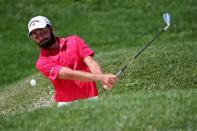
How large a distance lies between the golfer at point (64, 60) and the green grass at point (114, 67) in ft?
1.92

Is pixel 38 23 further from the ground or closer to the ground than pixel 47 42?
further from the ground

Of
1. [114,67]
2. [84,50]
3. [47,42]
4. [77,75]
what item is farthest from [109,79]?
[114,67]

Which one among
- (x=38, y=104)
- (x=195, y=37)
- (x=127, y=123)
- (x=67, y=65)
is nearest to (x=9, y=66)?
(x=195, y=37)

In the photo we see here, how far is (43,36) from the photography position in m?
15.5

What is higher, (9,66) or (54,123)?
(54,123)

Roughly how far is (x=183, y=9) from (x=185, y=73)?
125ft

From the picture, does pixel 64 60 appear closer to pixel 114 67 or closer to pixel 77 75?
pixel 77 75

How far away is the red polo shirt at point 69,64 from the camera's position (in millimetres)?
15883

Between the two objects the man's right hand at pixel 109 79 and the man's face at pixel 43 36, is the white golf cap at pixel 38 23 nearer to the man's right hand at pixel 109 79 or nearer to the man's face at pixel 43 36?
the man's face at pixel 43 36

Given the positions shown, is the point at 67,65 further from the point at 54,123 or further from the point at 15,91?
the point at 15,91

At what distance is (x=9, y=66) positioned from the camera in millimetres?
53250

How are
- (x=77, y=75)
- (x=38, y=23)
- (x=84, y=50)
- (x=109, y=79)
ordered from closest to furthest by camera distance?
(x=109, y=79) < (x=77, y=75) < (x=38, y=23) < (x=84, y=50)

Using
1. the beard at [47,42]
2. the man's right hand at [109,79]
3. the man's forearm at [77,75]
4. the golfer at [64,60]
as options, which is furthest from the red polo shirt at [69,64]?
the man's right hand at [109,79]

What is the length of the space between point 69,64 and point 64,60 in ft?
0.55
